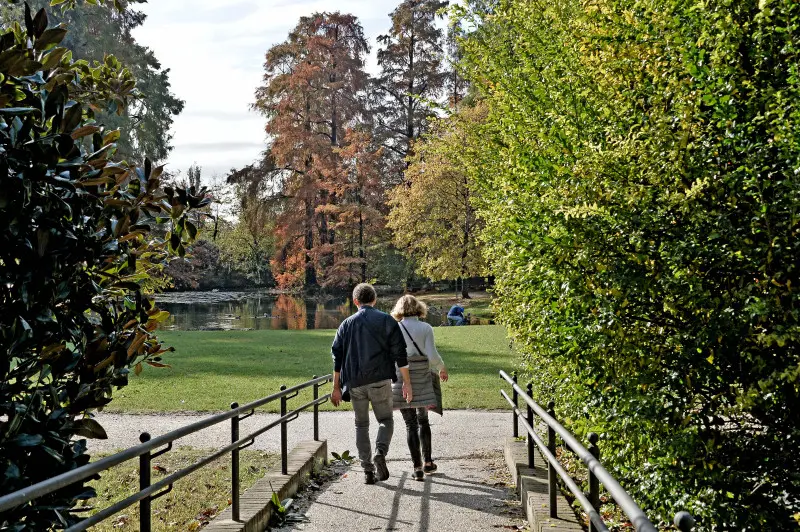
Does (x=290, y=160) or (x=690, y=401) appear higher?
(x=290, y=160)

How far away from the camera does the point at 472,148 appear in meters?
11.3

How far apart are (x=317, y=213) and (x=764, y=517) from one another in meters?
46.5

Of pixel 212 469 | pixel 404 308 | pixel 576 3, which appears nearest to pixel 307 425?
pixel 212 469

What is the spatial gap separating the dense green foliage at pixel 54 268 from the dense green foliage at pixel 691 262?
240 cm

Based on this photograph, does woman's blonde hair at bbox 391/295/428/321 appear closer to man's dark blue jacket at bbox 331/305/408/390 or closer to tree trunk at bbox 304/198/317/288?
man's dark blue jacket at bbox 331/305/408/390

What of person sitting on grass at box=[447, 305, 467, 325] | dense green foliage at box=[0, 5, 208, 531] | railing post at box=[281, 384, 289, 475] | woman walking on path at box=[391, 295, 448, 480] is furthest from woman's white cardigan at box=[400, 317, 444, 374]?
person sitting on grass at box=[447, 305, 467, 325]

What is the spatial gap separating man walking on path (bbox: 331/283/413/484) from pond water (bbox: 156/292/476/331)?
27.6 m

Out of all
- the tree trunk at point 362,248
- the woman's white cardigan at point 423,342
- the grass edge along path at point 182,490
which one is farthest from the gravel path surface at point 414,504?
the tree trunk at point 362,248

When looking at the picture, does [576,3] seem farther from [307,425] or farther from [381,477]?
[307,425]

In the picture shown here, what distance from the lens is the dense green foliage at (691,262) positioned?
4.13 m

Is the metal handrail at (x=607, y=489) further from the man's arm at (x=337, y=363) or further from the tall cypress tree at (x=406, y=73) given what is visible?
the tall cypress tree at (x=406, y=73)

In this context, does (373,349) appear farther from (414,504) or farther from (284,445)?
(414,504)

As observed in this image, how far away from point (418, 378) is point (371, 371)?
2.38ft

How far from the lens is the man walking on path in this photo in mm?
7566
